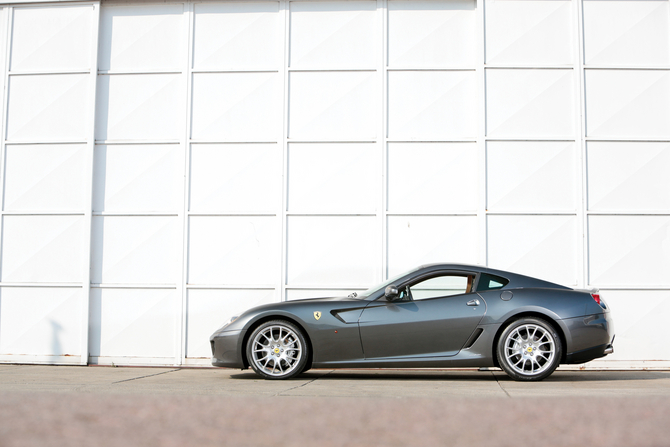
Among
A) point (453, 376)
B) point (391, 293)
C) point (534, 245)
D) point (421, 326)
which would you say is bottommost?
point (453, 376)

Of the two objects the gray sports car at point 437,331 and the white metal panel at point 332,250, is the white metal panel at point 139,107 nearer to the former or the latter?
the white metal panel at point 332,250

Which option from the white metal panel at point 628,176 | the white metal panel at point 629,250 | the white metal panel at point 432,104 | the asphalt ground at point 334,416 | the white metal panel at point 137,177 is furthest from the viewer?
the white metal panel at point 137,177

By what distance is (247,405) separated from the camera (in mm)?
4281

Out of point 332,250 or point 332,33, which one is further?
point 332,33

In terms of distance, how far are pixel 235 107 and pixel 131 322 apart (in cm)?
354

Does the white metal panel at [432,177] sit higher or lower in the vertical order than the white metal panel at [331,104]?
lower

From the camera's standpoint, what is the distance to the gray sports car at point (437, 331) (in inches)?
267

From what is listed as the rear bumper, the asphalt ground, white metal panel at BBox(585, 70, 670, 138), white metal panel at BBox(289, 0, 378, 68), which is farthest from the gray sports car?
white metal panel at BBox(289, 0, 378, 68)

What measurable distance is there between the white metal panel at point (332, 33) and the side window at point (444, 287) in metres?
3.64

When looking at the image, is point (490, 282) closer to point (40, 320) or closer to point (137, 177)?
point (137, 177)

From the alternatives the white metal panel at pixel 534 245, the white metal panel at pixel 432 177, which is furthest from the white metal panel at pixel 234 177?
the white metal panel at pixel 534 245

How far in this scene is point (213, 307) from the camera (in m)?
9.49

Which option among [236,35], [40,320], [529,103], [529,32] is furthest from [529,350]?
[40,320]

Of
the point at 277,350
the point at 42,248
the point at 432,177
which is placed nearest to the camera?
the point at 277,350
